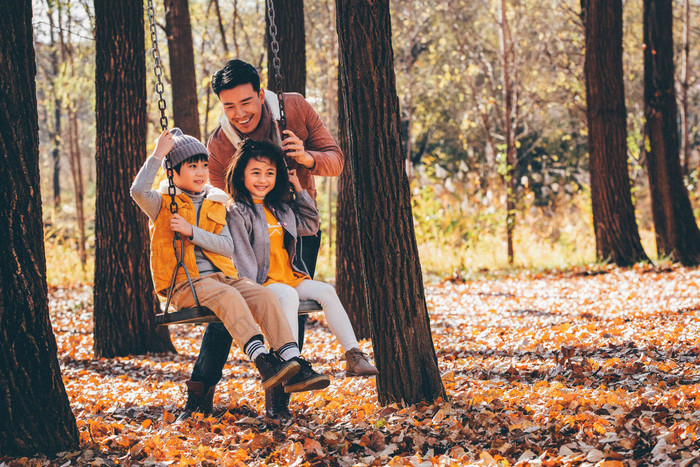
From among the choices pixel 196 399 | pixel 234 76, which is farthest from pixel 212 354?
pixel 234 76

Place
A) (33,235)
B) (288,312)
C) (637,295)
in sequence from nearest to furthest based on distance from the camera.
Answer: (33,235) < (288,312) < (637,295)

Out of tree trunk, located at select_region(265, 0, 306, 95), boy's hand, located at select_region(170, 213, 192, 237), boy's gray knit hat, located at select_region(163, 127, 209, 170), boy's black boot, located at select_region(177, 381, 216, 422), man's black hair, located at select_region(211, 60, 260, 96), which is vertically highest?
tree trunk, located at select_region(265, 0, 306, 95)

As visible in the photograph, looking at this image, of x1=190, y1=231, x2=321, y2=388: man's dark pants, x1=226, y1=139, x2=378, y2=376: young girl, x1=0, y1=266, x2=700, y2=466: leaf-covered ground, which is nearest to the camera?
x1=0, y1=266, x2=700, y2=466: leaf-covered ground

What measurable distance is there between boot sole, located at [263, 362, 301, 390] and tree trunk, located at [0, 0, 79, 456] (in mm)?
994

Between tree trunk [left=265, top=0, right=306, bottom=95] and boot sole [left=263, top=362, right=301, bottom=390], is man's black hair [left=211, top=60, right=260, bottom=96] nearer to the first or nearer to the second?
boot sole [left=263, top=362, right=301, bottom=390]

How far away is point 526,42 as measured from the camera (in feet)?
Result: 49.1

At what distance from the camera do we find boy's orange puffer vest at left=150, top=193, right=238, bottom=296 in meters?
3.88

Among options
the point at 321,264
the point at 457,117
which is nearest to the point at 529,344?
the point at 321,264

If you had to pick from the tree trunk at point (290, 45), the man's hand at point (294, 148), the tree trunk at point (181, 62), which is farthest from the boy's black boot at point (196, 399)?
the tree trunk at point (181, 62)

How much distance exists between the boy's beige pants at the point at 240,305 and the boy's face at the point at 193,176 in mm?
589

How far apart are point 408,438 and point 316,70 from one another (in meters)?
15.5

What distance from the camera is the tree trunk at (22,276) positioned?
10.6ft

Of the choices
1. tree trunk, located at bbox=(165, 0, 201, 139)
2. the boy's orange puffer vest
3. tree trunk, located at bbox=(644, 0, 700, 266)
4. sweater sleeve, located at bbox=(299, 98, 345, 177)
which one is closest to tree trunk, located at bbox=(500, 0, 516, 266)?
tree trunk, located at bbox=(644, 0, 700, 266)

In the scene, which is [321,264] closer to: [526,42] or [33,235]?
[526,42]
